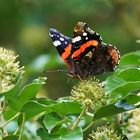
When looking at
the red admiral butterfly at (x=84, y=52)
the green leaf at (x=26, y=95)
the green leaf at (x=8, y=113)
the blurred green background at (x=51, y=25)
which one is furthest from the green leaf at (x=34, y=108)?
Result: the blurred green background at (x=51, y=25)

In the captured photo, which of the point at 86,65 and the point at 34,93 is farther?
the point at 86,65

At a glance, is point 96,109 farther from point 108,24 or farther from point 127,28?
point 108,24

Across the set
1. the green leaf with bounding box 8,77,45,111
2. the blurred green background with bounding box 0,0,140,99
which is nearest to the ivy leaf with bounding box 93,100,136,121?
the green leaf with bounding box 8,77,45,111

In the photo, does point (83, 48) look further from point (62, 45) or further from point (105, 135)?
point (105, 135)

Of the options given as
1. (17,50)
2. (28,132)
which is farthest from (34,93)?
(17,50)

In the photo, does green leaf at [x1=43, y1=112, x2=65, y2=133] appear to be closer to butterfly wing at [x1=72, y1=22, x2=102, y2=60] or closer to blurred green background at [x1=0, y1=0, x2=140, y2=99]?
butterfly wing at [x1=72, y1=22, x2=102, y2=60]
